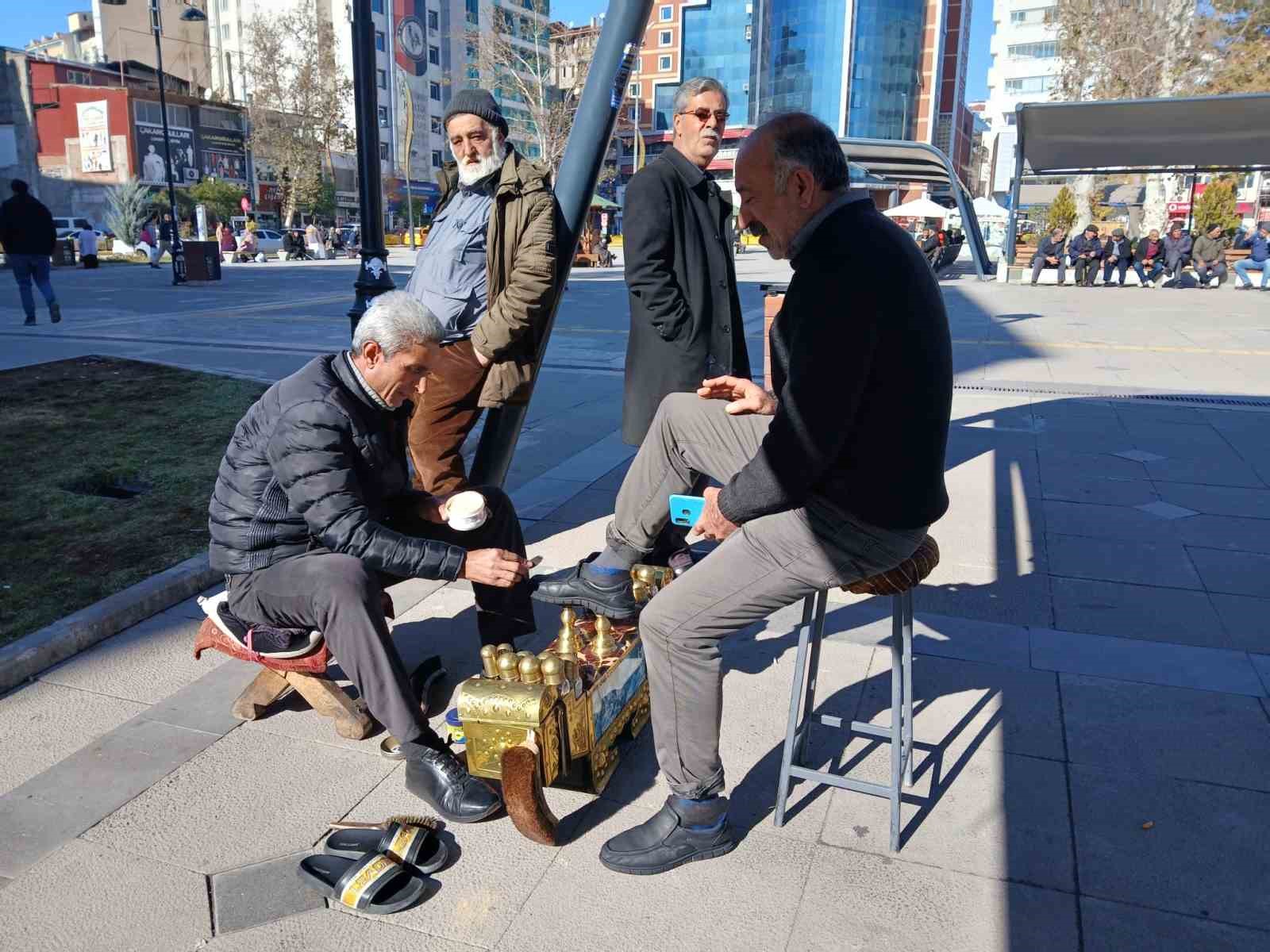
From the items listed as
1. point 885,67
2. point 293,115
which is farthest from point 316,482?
point 885,67

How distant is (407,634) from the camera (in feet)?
12.9

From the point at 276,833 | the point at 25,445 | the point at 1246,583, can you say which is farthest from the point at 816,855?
the point at 25,445

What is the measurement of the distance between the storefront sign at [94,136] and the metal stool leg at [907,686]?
60.4 m

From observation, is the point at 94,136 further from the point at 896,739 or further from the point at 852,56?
the point at 896,739

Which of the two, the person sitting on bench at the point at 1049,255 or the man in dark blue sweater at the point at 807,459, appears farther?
the person sitting on bench at the point at 1049,255

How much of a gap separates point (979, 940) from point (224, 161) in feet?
207

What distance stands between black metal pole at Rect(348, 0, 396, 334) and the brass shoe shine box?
3.44 metres

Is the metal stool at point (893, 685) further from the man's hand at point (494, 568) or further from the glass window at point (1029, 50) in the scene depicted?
the glass window at point (1029, 50)

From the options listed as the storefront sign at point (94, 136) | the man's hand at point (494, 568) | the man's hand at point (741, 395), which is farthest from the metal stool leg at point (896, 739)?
the storefront sign at point (94, 136)

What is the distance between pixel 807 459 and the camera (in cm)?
227

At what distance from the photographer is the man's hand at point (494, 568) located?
279cm

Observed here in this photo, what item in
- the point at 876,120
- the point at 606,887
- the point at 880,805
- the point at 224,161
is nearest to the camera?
the point at 606,887

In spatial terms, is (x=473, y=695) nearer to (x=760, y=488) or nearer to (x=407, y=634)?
(x=760, y=488)

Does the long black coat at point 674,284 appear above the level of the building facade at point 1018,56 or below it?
below
